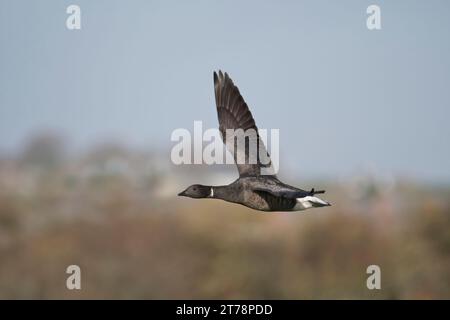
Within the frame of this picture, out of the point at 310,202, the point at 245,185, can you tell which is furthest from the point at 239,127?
the point at 310,202

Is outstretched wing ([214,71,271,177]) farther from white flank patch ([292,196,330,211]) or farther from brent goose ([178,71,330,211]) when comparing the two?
white flank patch ([292,196,330,211])

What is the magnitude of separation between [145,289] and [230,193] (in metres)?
29.8

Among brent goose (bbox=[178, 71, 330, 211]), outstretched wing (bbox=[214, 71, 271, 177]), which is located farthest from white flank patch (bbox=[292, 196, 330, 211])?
outstretched wing (bbox=[214, 71, 271, 177])

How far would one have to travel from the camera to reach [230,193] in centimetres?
828

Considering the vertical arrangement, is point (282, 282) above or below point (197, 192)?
below

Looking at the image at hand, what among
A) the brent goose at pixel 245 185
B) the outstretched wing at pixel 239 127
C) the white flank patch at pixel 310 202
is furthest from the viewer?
the outstretched wing at pixel 239 127

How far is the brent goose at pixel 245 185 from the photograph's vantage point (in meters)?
7.62

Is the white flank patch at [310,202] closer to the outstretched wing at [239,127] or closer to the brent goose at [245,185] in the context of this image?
the brent goose at [245,185]

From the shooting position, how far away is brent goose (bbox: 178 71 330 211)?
300 inches

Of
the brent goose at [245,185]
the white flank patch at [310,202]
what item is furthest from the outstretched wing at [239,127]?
the white flank patch at [310,202]

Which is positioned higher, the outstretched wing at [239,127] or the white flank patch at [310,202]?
the outstretched wing at [239,127]

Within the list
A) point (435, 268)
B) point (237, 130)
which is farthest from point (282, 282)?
point (237, 130)

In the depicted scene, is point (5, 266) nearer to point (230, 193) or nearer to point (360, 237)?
point (360, 237)
